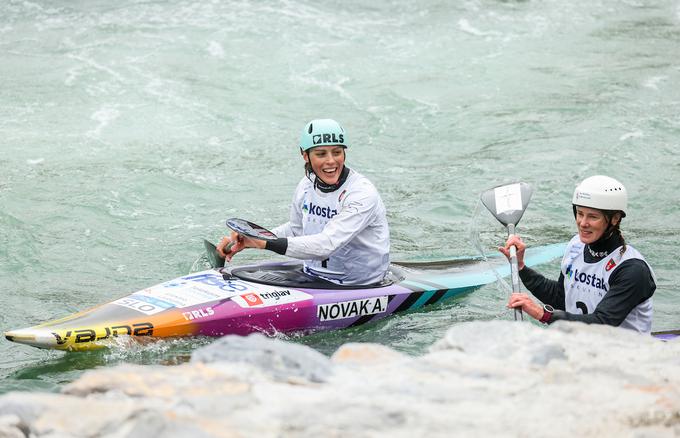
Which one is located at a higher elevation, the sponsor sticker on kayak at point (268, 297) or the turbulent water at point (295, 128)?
the turbulent water at point (295, 128)

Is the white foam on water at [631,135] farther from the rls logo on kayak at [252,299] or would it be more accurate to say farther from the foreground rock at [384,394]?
the foreground rock at [384,394]

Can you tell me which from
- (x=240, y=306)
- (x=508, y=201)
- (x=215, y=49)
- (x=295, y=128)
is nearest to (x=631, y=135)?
(x=295, y=128)

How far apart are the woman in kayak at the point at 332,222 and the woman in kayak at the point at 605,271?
1.63 m

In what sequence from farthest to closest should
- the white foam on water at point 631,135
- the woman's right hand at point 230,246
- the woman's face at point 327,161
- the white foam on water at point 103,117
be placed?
the white foam on water at point 103,117 < the white foam on water at point 631,135 < the woman's right hand at point 230,246 < the woman's face at point 327,161

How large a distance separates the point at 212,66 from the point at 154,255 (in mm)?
6703

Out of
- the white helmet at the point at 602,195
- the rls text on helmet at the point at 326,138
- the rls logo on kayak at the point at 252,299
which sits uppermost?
the rls text on helmet at the point at 326,138

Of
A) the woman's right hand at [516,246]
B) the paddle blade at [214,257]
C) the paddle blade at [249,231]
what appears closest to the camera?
the woman's right hand at [516,246]

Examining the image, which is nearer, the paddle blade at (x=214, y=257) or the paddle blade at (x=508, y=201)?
the paddle blade at (x=508, y=201)

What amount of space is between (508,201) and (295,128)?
22.1 feet

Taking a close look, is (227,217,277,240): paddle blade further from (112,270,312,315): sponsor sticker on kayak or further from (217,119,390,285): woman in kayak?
(112,270,312,315): sponsor sticker on kayak

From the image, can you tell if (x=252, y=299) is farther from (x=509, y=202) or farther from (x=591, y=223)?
(x=591, y=223)

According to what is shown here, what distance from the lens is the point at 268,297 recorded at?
6320mm

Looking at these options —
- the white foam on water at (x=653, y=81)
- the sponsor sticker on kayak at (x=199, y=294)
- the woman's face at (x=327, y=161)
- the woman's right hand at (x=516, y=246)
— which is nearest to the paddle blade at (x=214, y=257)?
the sponsor sticker on kayak at (x=199, y=294)

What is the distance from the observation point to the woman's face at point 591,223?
16.1 feet
